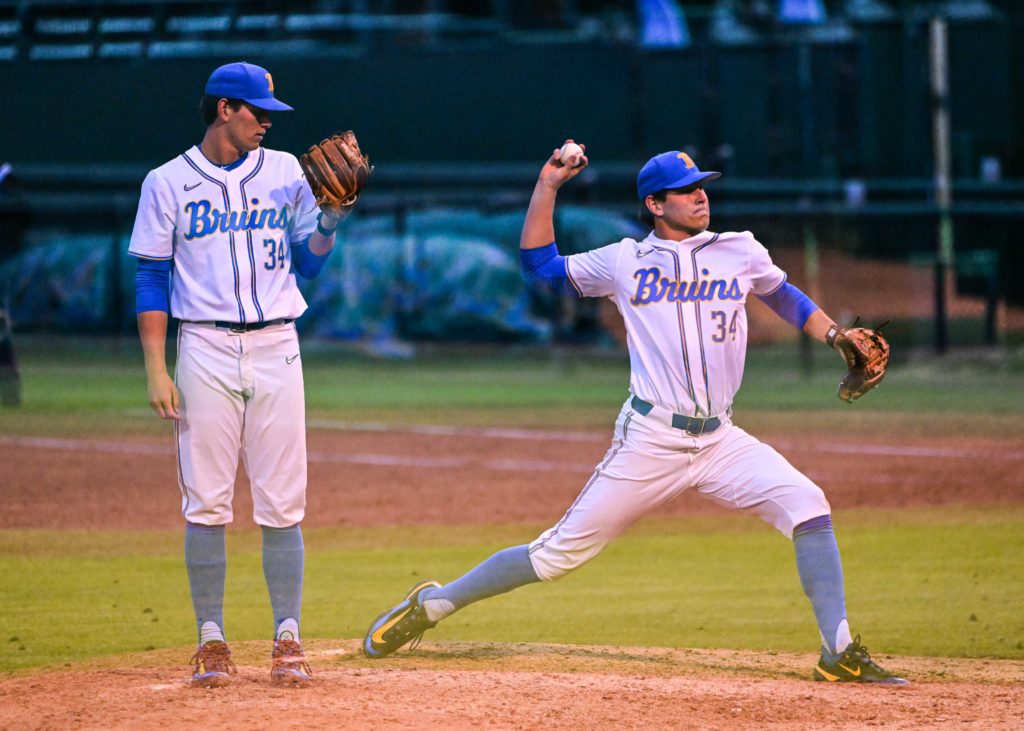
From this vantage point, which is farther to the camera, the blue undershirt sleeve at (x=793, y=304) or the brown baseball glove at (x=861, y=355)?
the blue undershirt sleeve at (x=793, y=304)

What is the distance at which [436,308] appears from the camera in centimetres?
1983

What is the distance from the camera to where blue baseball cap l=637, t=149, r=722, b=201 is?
552 cm

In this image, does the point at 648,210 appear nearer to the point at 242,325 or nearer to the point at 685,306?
the point at 685,306

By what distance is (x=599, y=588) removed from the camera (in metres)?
7.82

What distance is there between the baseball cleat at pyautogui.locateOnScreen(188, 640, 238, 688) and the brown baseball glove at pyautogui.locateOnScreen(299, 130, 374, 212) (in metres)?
1.61

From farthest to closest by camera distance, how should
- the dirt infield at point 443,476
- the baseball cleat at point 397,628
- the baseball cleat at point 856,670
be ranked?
the dirt infield at point 443,476
the baseball cleat at point 397,628
the baseball cleat at point 856,670

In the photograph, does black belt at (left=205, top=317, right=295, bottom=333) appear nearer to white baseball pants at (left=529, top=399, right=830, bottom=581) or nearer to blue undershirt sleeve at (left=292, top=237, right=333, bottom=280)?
blue undershirt sleeve at (left=292, top=237, right=333, bottom=280)

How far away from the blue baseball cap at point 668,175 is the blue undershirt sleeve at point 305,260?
1209 millimetres

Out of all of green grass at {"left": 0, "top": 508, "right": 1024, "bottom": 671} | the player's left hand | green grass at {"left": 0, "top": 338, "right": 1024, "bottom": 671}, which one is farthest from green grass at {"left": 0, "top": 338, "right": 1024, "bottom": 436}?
the player's left hand

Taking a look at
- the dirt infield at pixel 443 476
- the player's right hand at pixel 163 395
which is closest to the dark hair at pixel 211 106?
the player's right hand at pixel 163 395

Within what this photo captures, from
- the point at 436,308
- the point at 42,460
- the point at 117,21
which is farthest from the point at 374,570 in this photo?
the point at 117,21

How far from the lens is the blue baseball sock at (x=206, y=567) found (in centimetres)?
533

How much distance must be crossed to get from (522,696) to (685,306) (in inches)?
59.6

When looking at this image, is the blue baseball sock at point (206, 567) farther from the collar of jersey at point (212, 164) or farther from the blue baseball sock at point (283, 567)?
the collar of jersey at point (212, 164)
